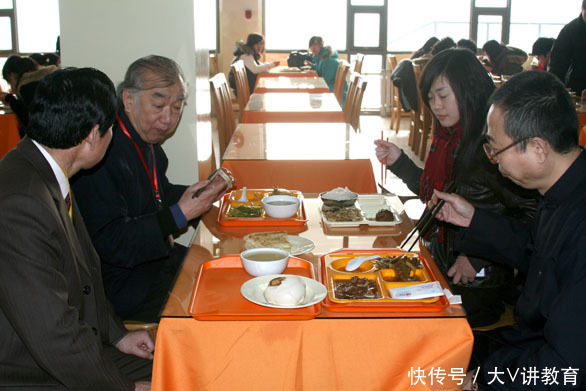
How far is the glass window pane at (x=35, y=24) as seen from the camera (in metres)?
8.16

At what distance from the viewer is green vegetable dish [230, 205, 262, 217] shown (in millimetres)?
1715

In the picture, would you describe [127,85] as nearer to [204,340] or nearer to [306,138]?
[204,340]

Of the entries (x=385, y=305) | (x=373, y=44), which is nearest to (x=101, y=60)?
(x=385, y=305)

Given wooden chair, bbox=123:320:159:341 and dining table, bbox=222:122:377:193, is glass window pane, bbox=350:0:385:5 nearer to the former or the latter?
dining table, bbox=222:122:377:193

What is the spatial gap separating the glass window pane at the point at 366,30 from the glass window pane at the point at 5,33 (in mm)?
5055

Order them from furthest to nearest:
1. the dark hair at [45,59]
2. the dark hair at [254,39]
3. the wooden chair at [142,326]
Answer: the dark hair at [254,39], the dark hair at [45,59], the wooden chair at [142,326]

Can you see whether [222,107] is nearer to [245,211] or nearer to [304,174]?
[304,174]

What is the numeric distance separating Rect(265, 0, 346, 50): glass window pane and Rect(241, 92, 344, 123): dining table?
4.34m

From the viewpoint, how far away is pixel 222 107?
3.89 meters

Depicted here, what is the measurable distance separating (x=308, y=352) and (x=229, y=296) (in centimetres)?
21

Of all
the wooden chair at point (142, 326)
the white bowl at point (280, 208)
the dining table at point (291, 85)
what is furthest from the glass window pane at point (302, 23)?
the wooden chair at point (142, 326)

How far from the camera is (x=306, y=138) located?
2910 millimetres

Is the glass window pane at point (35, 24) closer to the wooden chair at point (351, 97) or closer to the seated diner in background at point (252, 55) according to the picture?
the seated diner in background at point (252, 55)

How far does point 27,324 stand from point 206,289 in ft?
1.17
